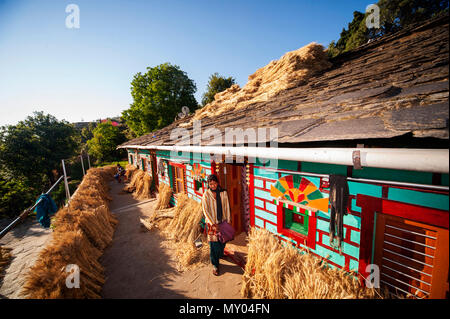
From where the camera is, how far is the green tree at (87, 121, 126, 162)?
31.0 meters

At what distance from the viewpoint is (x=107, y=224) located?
19.3 ft

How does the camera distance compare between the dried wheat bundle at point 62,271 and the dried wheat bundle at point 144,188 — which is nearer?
the dried wheat bundle at point 62,271

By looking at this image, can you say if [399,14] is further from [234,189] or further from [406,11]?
[234,189]

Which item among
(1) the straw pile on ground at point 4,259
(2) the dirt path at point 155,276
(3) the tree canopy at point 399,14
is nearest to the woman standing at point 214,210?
(2) the dirt path at point 155,276

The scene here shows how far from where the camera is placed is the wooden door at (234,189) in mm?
5004

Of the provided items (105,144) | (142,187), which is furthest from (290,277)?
(105,144)

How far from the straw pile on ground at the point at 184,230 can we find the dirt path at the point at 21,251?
283 cm

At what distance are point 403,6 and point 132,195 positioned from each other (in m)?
32.0

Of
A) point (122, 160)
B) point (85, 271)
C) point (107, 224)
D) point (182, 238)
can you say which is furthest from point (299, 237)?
point (122, 160)

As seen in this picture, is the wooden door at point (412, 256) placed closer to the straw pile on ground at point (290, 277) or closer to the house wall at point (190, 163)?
the straw pile on ground at point (290, 277)

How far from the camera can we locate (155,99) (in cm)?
2223

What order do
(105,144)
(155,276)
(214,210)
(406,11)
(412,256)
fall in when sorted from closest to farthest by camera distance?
(412,256) < (214,210) < (155,276) < (406,11) < (105,144)

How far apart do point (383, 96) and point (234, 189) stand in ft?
13.0

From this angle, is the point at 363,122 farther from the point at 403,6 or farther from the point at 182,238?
the point at 403,6
